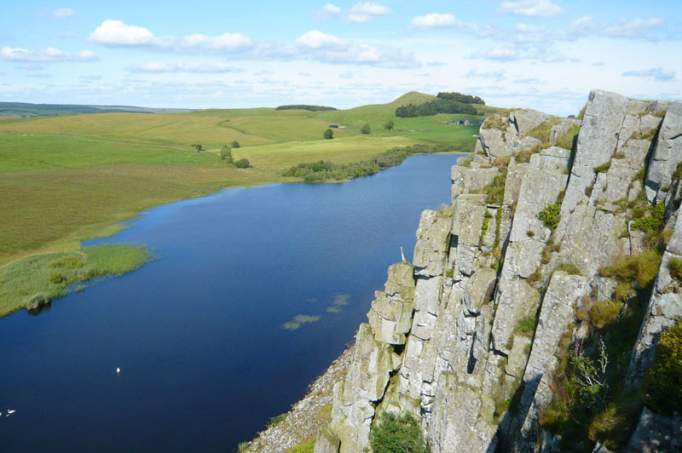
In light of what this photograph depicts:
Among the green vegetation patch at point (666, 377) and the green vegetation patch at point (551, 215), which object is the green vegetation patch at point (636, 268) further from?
the green vegetation patch at point (666, 377)

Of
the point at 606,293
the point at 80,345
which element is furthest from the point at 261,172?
the point at 606,293

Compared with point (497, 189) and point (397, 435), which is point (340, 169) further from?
point (397, 435)

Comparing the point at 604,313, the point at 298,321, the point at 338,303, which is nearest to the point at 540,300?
the point at 604,313

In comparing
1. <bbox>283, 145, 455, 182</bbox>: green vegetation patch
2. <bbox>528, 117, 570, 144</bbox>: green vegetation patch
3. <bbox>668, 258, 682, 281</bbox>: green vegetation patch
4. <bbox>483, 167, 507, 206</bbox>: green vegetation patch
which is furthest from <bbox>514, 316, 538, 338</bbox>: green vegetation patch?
<bbox>283, 145, 455, 182</bbox>: green vegetation patch

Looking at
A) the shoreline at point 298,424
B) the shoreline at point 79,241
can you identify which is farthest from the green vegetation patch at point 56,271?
the shoreline at point 298,424

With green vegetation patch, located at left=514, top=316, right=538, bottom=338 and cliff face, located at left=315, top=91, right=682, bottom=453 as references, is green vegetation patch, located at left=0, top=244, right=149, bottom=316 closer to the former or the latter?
cliff face, located at left=315, top=91, right=682, bottom=453

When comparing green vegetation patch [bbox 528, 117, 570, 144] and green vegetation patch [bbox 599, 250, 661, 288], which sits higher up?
green vegetation patch [bbox 528, 117, 570, 144]

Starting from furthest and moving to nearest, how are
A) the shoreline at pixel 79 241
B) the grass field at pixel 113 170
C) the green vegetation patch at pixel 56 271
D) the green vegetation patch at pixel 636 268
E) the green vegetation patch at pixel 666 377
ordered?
1. the grass field at pixel 113 170
2. the shoreline at pixel 79 241
3. the green vegetation patch at pixel 56 271
4. the green vegetation patch at pixel 636 268
5. the green vegetation patch at pixel 666 377
